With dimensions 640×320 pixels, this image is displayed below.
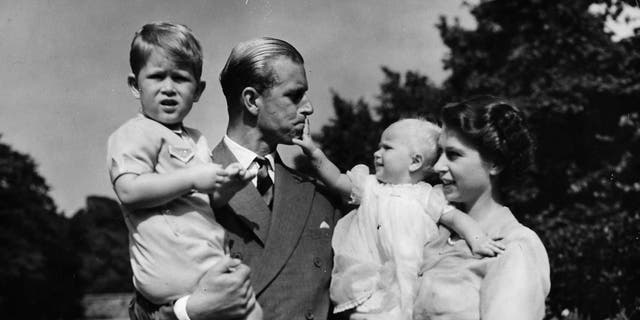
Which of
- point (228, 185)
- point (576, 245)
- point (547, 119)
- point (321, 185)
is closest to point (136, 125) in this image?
point (228, 185)

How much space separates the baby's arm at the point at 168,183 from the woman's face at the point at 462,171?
126 centimetres

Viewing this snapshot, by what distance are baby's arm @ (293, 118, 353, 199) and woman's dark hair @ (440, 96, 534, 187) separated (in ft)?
2.31

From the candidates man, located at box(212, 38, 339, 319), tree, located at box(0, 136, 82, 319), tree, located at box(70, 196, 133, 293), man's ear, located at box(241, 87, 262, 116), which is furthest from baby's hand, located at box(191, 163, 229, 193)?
tree, located at box(70, 196, 133, 293)

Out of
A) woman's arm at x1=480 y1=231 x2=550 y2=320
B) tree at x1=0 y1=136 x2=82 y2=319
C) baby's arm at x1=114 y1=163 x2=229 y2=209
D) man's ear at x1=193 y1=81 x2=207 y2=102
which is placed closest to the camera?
baby's arm at x1=114 y1=163 x2=229 y2=209

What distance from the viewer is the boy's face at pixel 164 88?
3.55 metres

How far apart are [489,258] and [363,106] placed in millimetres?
21946

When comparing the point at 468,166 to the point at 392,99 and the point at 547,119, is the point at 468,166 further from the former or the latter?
the point at 392,99

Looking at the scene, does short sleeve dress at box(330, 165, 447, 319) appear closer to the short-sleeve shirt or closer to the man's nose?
the man's nose

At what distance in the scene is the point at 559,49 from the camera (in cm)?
1911

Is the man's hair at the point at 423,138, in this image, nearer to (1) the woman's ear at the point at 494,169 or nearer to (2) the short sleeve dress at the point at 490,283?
(1) the woman's ear at the point at 494,169

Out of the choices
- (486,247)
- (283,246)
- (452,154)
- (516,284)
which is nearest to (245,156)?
(283,246)

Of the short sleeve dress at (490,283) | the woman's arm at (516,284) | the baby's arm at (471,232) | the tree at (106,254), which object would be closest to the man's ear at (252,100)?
the baby's arm at (471,232)

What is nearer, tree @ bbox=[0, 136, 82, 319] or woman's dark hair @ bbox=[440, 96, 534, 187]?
woman's dark hair @ bbox=[440, 96, 534, 187]

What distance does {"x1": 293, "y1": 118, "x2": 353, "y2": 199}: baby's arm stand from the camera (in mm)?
4250
